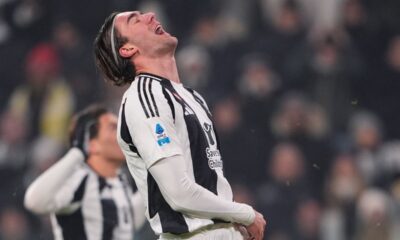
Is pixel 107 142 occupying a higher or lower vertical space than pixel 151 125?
lower

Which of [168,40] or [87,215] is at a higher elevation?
[168,40]

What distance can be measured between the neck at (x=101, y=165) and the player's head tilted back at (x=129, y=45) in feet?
6.73

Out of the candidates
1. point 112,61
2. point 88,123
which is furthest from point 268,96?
point 112,61

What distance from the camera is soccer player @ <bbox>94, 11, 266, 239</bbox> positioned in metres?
4.80

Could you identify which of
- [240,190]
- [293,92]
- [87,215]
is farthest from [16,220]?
[87,215]

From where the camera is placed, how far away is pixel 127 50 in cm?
518

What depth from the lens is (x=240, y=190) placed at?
35.2 ft

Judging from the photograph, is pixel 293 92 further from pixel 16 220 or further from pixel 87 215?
pixel 87 215

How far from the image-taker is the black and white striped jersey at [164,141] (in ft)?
15.8

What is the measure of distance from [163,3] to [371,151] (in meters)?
2.93

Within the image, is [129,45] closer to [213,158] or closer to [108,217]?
[213,158]

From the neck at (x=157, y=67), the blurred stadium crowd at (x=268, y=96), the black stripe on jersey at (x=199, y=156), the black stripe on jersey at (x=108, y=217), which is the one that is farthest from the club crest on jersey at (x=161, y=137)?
the blurred stadium crowd at (x=268, y=96)

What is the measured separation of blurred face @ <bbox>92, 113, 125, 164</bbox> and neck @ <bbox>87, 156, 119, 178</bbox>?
0.03 metres

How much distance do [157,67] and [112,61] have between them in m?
0.23
